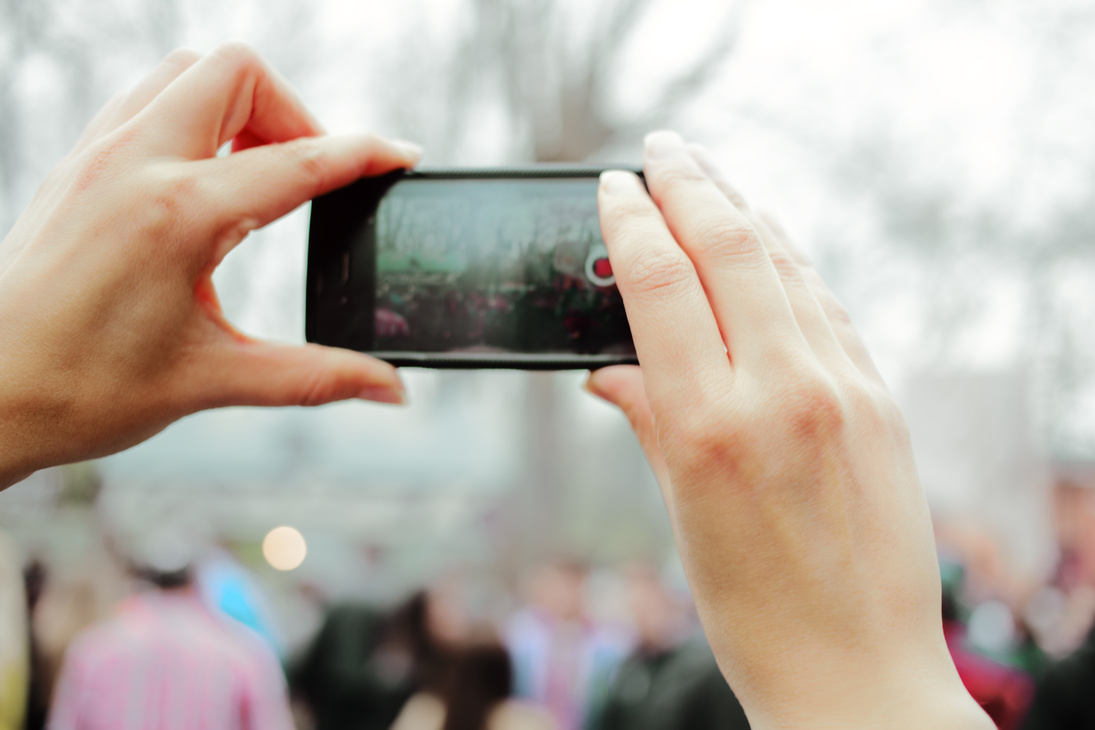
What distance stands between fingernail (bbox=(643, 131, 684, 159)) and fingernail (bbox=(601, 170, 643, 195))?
0.19 ft

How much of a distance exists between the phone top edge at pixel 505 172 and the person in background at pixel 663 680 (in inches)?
78.2

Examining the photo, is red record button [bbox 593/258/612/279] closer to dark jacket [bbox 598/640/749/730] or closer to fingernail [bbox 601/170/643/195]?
fingernail [bbox 601/170/643/195]

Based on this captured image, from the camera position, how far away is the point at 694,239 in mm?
1012

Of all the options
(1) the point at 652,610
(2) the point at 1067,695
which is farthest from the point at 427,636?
(2) the point at 1067,695

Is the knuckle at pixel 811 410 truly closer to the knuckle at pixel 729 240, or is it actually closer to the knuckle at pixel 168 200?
the knuckle at pixel 729 240

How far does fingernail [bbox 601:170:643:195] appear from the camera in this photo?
45.0 inches

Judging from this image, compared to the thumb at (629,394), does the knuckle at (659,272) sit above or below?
above

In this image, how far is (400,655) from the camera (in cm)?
451

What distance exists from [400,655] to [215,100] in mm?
4127

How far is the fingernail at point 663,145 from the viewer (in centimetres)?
118

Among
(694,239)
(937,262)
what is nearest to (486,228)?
(694,239)

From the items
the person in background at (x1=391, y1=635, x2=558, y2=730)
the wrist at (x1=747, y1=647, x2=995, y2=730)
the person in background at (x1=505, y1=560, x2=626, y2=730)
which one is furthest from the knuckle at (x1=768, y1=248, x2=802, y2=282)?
the person in background at (x1=505, y1=560, x2=626, y2=730)

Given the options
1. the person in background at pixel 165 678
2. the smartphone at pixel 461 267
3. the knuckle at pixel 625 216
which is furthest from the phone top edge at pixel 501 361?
the person in background at pixel 165 678

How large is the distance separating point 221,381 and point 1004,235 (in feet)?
41.6
